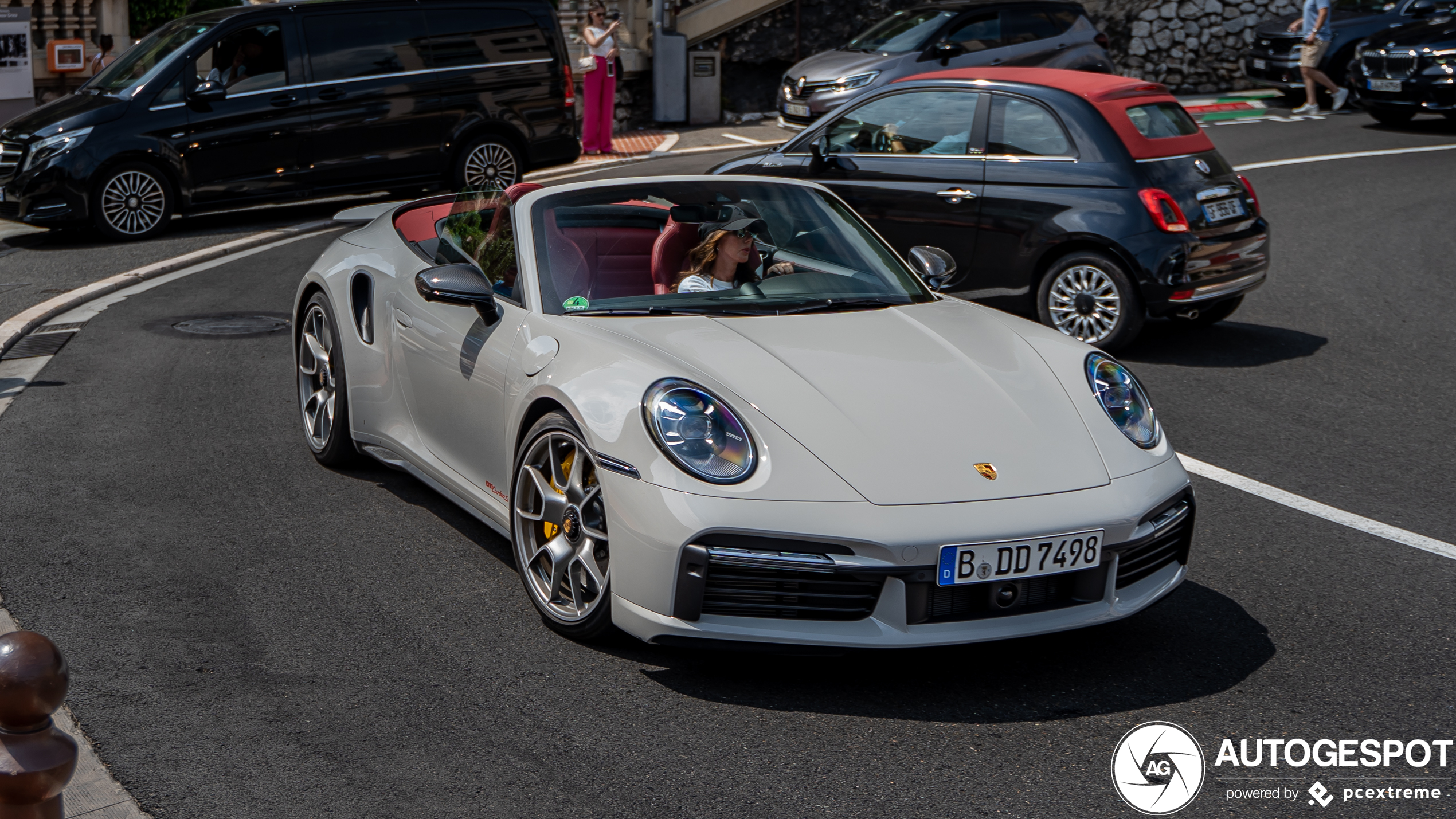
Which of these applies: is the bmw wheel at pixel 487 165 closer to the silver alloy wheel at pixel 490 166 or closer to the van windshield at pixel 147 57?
the silver alloy wheel at pixel 490 166

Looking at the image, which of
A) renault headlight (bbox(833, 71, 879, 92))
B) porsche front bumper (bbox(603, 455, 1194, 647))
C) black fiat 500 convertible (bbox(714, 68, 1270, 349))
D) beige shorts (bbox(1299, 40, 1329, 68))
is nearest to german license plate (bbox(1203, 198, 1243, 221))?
black fiat 500 convertible (bbox(714, 68, 1270, 349))

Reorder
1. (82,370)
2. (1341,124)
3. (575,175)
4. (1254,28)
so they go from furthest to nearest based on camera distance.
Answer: (1254,28) → (1341,124) → (575,175) → (82,370)

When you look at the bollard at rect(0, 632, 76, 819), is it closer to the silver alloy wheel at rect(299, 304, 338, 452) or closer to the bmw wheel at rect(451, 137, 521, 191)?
the silver alloy wheel at rect(299, 304, 338, 452)

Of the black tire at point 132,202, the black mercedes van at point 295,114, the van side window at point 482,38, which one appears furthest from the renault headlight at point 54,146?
the van side window at point 482,38

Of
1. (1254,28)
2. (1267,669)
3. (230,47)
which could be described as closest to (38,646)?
(1267,669)

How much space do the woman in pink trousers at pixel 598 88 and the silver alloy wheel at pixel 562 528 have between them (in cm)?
1419

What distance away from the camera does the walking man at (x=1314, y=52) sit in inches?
770

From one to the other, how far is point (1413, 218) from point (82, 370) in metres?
11.2

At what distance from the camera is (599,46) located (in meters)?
18.1

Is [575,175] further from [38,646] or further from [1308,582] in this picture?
[38,646]

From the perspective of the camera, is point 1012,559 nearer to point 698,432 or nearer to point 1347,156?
point 698,432

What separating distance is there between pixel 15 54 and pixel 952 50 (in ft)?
36.7

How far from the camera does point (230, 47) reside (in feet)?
42.6

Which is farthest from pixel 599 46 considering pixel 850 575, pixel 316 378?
pixel 850 575
